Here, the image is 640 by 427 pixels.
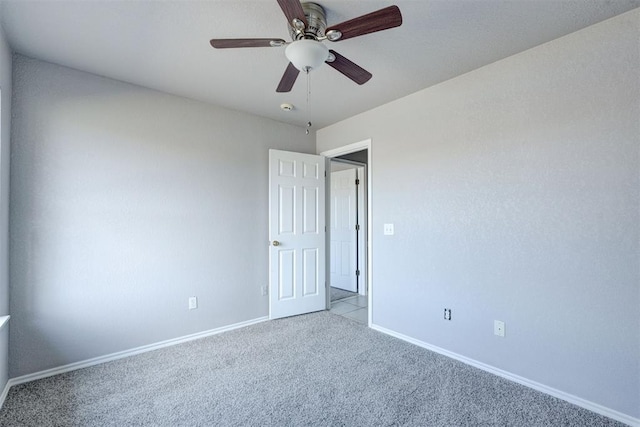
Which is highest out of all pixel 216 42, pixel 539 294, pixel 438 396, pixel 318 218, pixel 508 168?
pixel 216 42

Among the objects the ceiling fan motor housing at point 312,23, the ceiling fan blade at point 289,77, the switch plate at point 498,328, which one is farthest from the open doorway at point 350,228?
the ceiling fan motor housing at point 312,23

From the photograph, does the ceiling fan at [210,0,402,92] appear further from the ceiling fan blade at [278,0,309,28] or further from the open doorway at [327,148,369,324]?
the open doorway at [327,148,369,324]

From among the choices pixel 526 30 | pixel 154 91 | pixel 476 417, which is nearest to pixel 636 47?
pixel 526 30

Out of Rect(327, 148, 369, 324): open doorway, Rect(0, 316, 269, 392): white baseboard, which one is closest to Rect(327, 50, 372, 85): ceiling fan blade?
Rect(327, 148, 369, 324): open doorway

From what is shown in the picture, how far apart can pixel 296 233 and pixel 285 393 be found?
190 cm

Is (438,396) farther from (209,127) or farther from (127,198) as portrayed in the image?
(209,127)

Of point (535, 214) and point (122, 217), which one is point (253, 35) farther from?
point (535, 214)

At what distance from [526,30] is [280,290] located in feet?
10.6

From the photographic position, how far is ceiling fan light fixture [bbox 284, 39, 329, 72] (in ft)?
5.05

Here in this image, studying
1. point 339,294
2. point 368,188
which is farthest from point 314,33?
point 339,294

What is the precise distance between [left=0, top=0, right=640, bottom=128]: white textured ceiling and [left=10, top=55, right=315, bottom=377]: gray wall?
33cm

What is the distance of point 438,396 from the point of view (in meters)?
2.00

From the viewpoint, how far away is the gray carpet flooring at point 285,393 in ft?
5.83

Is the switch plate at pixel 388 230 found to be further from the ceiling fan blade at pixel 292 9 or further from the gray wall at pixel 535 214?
the ceiling fan blade at pixel 292 9
